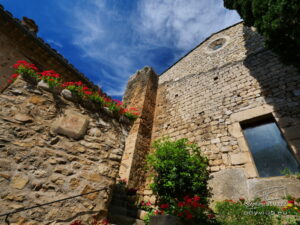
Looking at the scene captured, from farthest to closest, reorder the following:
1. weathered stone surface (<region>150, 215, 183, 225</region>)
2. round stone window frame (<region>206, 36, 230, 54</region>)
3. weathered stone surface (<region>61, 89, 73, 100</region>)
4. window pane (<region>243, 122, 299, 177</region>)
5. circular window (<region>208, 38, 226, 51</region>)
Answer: circular window (<region>208, 38, 226, 51</region>)
round stone window frame (<region>206, 36, 230, 54</region>)
window pane (<region>243, 122, 299, 177</region>)
weathered stone surface (<region>61, 89, 73, 100</region>)
weathered stone surface (<region>150, 215, 183, 225</region>)

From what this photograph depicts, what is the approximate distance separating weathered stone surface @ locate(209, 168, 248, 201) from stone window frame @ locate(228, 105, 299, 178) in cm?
20

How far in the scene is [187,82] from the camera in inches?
285

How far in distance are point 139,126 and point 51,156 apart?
161 inches

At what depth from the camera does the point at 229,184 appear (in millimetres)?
3896

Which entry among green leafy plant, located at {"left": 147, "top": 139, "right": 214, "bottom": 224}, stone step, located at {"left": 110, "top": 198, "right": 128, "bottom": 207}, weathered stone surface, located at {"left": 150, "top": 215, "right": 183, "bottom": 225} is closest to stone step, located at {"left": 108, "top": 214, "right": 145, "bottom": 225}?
green leafy plant, located at {"left": 147, "top": 139, "right": 214, "bottom": 224}

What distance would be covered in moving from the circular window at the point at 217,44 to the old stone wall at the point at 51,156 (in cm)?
715

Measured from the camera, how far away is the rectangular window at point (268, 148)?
3811 mm

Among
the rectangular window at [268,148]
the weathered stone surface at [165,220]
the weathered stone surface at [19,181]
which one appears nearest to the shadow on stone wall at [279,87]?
the rectangular window at [268,148]

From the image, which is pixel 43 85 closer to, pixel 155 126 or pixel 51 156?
pixel 51 156

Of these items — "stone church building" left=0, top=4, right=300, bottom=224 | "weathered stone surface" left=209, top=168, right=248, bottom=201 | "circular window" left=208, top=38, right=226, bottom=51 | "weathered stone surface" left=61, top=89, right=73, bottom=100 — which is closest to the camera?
"stone church building" left=0, top=4, right=300, bottom=224

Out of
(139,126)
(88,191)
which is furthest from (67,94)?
(139,126)

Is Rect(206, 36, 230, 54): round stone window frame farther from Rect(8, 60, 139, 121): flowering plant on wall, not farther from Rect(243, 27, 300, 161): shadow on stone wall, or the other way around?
Rect(8, 60, 139, 121): flowering plant on wall

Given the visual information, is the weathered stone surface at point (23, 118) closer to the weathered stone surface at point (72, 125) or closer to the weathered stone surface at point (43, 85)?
the weathered stone surface at point (72, 125)

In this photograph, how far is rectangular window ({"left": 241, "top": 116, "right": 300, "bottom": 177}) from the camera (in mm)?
3811
